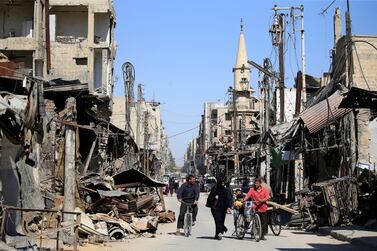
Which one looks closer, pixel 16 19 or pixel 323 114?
pixel 323 114

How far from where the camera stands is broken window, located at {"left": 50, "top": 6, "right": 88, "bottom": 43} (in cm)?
4469

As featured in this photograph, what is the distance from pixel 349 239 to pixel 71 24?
34559mm

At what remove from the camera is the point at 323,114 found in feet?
71.8

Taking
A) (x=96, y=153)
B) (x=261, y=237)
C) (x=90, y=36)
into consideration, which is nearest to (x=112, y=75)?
(x=90, y=36)

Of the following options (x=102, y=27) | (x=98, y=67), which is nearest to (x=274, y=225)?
(x=98, y=67)

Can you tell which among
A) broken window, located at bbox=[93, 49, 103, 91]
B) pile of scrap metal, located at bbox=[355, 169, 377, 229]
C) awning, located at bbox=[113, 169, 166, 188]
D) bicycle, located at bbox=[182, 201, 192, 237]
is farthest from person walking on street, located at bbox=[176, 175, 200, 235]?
broken window, located at bbox=[93, 49, 103, 91]

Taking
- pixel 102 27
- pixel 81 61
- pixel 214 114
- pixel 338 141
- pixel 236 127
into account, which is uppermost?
pixel 102 27

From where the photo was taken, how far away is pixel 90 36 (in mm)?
44312

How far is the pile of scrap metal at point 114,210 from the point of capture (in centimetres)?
1655

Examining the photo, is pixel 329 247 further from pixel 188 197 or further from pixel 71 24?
pixel 71 24

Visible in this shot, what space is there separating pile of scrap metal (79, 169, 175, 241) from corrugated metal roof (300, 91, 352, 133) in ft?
22.2

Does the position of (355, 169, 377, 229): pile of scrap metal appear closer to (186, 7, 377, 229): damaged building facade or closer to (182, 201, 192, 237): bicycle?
(186, 7, 377, 229): damaged building facade

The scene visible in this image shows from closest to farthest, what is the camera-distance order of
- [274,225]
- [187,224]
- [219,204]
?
[219,204] → [187,224] → [274,225]

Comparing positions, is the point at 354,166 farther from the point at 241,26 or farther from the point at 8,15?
the point at 241,26
